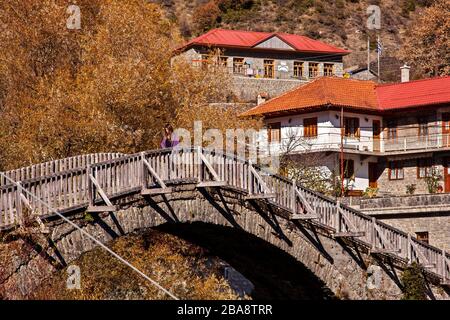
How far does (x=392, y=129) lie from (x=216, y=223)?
3027 centimetres

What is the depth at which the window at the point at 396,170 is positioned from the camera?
56838 millimetres

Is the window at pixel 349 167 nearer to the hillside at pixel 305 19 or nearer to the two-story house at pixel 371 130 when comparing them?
the two-story house at pixel 371 130

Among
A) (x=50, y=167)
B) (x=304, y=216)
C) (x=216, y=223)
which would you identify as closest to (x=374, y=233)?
(x=304, y=216)

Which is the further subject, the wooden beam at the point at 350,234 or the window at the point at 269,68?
the window at the point at 269,68

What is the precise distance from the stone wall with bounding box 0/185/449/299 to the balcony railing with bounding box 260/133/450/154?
20869 mm

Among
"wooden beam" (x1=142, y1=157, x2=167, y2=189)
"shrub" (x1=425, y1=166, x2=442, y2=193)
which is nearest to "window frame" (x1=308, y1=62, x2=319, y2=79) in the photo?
"shrub" (x1=425, y1=166, x2=442, y2=193)

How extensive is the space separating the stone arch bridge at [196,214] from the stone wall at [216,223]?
29mm

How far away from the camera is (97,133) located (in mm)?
38750

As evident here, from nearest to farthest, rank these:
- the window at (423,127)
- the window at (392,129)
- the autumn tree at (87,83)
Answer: the autumn tree at (87,83)
the window at (423,127)
the window at (392,129)

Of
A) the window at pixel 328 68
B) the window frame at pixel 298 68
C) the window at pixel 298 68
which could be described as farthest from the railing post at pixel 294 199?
the window at pixel 328 68

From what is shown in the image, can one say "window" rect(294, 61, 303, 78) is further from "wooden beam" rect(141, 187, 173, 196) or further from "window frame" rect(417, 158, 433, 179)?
"wooden beam" rect(141, 187, 173, 196)

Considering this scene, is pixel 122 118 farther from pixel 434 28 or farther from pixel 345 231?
pixel 434 28

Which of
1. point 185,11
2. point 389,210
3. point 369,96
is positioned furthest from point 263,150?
point 185,11

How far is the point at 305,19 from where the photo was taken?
110 meters
